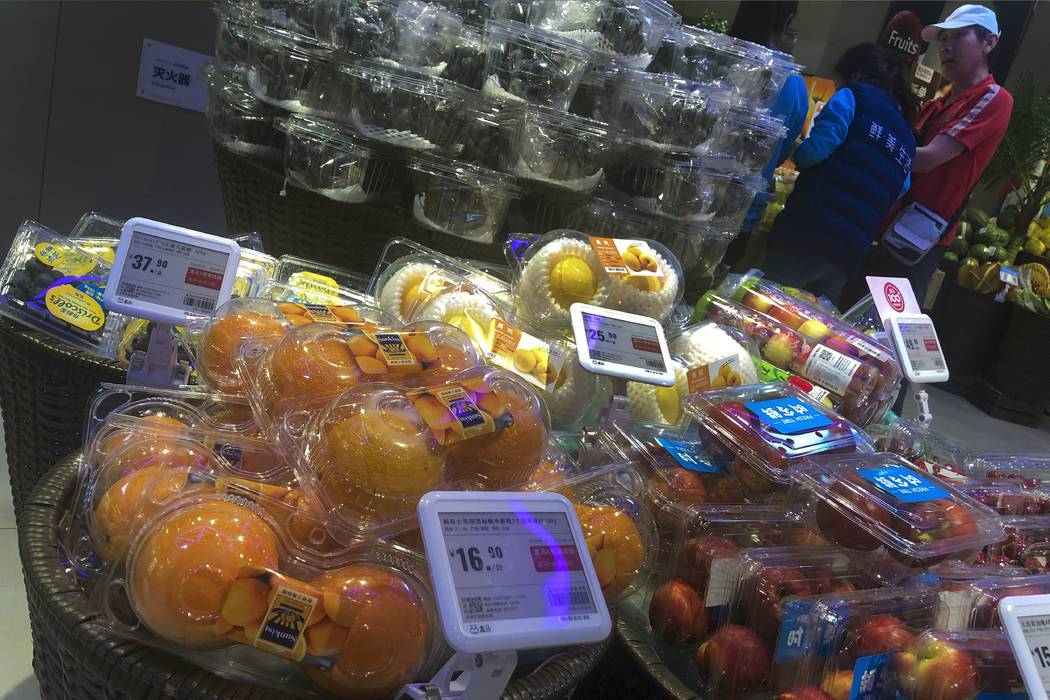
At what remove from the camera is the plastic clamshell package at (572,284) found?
1.62 metres

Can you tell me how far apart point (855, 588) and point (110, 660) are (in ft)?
3.11

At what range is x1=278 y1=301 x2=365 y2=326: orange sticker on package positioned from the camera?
1.23 metres

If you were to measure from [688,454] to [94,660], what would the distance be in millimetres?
891

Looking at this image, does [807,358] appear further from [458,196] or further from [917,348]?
[458,196]

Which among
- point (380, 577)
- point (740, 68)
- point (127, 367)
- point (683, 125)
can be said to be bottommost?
point (127, 367)

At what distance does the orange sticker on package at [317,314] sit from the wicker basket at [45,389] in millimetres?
307

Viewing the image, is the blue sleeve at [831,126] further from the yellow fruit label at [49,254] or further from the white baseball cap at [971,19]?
the yellow fruit label at [49,254]

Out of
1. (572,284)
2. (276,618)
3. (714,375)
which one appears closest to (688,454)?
(714,375)

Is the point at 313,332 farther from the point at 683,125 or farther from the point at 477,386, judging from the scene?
the point at 683,125

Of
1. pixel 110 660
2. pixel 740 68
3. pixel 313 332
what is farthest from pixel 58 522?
pixel 740 68

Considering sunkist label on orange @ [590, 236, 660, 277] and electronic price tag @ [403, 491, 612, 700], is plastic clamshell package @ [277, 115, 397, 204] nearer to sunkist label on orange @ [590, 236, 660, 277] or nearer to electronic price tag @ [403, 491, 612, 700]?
sunkist label on orange @ [590, 236, 660, 277]

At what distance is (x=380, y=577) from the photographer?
81 cm

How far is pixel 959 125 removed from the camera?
3713mm

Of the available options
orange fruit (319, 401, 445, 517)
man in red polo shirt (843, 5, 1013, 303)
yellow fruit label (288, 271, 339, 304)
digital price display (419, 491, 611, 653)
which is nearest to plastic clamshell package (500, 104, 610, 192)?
yellow fruit label (288, 271, 339, 304)
